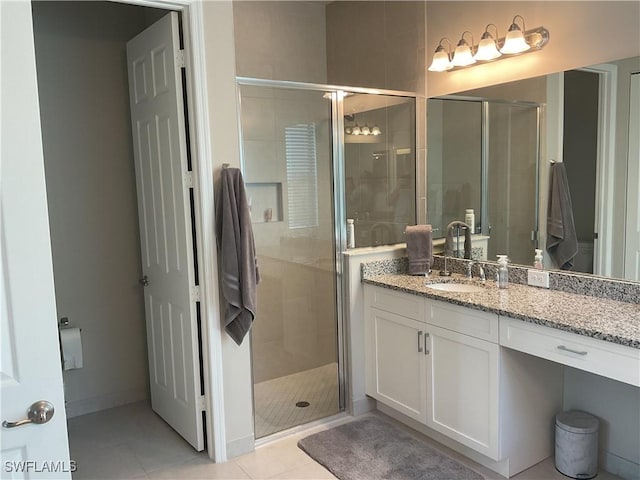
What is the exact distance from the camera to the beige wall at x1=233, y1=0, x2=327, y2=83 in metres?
3.92

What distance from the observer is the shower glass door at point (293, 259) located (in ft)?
10.8

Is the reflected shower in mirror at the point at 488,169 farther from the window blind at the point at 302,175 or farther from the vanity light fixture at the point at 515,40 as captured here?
the window blind at the point at 302,175

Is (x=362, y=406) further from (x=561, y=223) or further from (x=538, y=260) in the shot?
(x=561, y=223)

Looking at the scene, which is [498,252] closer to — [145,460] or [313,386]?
[313,386]

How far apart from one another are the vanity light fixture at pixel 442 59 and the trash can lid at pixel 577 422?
2174 millimetres

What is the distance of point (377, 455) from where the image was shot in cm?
293

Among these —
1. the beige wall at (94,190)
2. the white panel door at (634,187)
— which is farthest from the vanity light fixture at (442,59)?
the beige wall at (94,190)

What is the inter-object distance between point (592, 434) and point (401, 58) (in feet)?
8.78

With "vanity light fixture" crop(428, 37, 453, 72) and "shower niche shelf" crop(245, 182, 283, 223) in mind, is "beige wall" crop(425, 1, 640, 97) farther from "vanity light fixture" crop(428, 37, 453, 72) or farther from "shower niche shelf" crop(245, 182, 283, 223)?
"shower niche shelf" crop(245, 182, 283, 223)

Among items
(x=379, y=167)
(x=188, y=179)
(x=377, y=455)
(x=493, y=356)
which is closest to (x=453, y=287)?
(x=493, y=356)

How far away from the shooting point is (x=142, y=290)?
3.82 meters

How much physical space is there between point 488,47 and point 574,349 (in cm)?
180

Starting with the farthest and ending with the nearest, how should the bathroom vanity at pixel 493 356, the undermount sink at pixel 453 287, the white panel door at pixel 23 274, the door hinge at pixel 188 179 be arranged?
the undermount sink at pixel 453 287
the door hinge at pixel 188 179
the bathroom vanity at pixel 493 356
the white panel door at pixel 23 274

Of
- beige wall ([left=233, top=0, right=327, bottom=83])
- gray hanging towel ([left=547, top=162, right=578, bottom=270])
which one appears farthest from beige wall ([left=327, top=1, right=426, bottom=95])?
gray hanging towel ([left=547, top=162, right=578, bottom=270])
